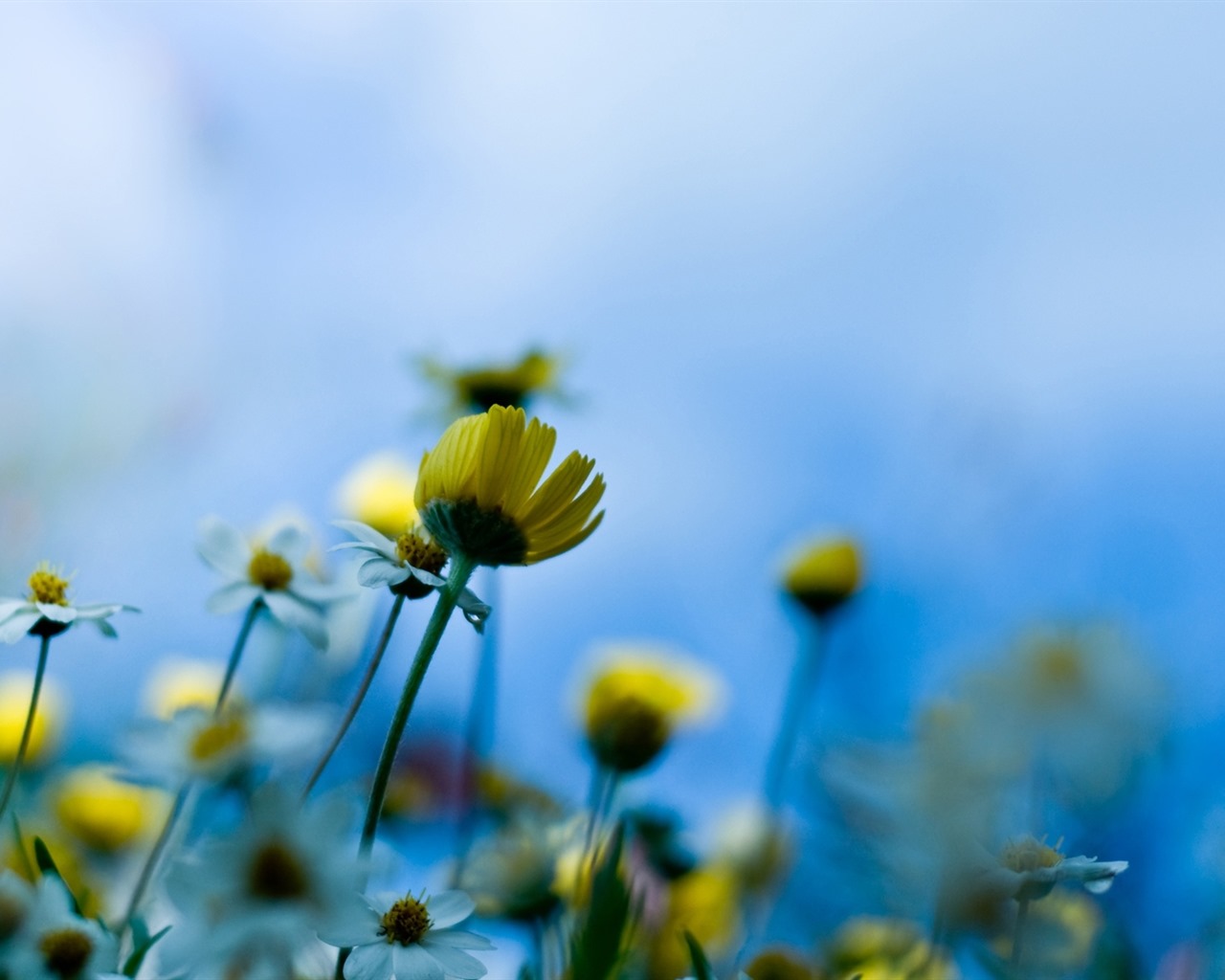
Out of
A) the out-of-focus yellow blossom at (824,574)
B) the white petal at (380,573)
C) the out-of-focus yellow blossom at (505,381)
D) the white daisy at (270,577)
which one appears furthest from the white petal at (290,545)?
the out-of-focus yellow blossom at (824,574)

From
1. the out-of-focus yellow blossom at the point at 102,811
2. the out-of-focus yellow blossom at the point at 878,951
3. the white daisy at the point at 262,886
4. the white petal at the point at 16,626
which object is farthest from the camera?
the out-of-focus yellow blossom at the point at 102,811

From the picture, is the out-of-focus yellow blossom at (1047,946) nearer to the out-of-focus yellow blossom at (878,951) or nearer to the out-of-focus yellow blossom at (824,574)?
the out-of-focus yellow blossom at (878,951)

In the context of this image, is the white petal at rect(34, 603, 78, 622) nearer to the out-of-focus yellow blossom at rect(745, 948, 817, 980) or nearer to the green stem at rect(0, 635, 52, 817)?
the green stem at rect(0, 635, 52, 817)

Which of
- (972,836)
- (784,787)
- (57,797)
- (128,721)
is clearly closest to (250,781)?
(128,721)

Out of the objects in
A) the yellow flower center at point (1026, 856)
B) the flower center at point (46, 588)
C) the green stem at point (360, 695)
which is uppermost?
the flower center at point (46, 588)

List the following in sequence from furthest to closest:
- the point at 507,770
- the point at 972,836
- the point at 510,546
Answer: the point at 507,770
the point at 510,546
the point at 972,836

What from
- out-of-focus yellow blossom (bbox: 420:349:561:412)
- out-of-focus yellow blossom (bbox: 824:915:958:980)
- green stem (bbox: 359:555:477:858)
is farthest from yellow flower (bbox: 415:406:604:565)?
out-of-focus yellow blossom (bbox: 420:349:561:412)

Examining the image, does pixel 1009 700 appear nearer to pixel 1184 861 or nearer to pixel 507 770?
pixel 1184 861
